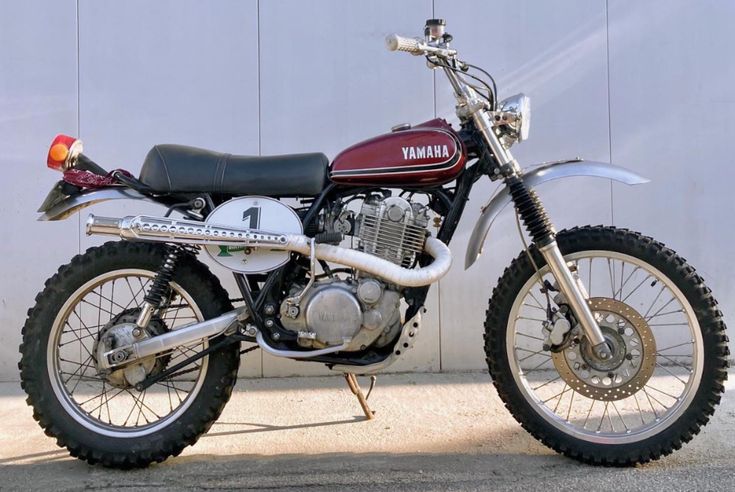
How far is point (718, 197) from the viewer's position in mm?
4531

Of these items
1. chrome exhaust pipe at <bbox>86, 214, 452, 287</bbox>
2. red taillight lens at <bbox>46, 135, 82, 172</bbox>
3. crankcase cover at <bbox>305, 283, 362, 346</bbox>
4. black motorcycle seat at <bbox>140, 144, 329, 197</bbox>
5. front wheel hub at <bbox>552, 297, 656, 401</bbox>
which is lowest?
front wheel hub at <bbox>552, 297, 656, 401</bbox>

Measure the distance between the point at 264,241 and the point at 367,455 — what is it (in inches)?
41.8

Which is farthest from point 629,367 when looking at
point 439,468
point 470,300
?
point 470,300

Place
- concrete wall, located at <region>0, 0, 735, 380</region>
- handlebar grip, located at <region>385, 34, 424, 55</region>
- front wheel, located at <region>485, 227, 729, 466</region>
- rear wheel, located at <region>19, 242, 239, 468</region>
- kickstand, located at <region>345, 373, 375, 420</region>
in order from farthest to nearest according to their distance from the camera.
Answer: concrete wall, located at <region>0, 0, 735, 380</region> < kickstand, located at <region>345, 373, 375, 420</region> < rear wheel, located at <region>19, 242, 239, 468</region> < front wheel, located at <region>485, 227, 729, 466</region> < handlebar grip, located at <region>385, 34, 424, 55</region>

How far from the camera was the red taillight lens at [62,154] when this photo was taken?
2857mm

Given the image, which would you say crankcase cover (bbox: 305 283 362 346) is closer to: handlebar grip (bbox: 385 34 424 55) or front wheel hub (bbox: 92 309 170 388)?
front wheel hub (bbox: 92 309 170 388)

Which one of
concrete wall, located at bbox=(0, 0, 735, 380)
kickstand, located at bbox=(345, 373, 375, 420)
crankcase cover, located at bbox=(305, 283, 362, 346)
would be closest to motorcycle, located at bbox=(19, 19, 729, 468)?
crankcase cover, located at bbox=(305, 283, 362, 346)

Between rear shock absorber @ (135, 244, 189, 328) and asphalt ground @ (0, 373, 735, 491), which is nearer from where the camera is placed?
asphalt ground @ (0, 373, 735, 491)

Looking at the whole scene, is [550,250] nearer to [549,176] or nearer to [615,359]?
[549,176]

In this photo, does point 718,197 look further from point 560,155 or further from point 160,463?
point 160,463

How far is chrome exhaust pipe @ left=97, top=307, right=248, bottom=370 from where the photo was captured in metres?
2.88

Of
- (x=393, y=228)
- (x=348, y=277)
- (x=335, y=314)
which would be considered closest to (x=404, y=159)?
(x=393, y=228)

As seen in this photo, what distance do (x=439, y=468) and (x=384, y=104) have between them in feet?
7.83

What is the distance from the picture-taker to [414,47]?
2752 mm
